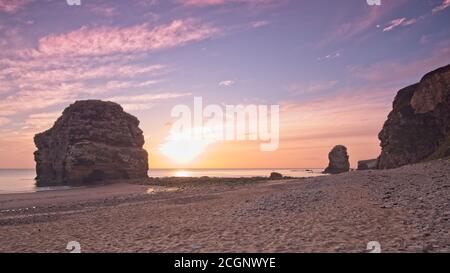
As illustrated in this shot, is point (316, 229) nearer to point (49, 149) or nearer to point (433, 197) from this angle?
point (433, 197)

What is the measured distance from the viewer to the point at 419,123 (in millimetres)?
67312

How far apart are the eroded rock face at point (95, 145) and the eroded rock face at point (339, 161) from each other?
8996 cm

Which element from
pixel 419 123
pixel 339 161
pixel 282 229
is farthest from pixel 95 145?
pixel 339 161

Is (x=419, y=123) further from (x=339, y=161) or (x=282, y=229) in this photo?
(x=339, y=161)

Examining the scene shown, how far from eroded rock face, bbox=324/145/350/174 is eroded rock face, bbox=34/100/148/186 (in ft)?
295

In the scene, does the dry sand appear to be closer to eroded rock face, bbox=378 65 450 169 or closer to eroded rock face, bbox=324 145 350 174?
eroded rock face, bbox=378 65 450 169

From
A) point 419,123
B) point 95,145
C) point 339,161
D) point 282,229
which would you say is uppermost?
point 419,123

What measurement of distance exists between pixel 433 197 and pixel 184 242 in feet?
43.9

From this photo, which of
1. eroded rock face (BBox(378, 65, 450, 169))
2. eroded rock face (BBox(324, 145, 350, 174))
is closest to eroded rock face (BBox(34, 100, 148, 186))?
eroded rock face (BBox(378, 65, 450, 169))

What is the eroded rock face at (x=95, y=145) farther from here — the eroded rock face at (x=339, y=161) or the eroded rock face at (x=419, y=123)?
the eroded rock face at (x=339, y=161)

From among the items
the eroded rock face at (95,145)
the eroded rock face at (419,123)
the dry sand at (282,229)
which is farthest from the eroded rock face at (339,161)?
the dry sand at (282,229)

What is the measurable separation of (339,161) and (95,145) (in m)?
108

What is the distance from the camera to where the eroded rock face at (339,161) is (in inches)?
5846

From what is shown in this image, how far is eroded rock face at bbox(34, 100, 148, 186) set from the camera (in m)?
81.4
